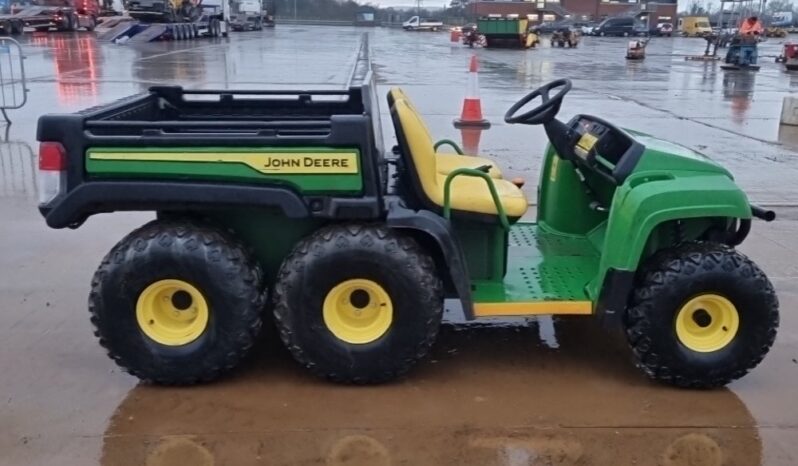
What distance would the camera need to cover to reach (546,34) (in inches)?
2323

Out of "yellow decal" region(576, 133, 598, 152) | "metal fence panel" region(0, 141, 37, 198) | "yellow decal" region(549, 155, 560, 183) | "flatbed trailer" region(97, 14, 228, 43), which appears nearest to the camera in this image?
"yellow decal" region(576, 133, 598, 152)

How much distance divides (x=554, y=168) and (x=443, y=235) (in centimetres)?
129

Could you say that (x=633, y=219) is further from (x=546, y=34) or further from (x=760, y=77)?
(x=546, y=34)

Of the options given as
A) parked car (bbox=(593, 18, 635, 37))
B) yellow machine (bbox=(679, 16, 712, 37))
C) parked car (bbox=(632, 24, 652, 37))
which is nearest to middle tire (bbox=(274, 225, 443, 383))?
parked car (bbox=(593, 18, 635, 37))

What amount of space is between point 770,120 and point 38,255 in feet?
37.9

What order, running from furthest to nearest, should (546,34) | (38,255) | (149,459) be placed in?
(546,34)
(38,255)
(149,459)

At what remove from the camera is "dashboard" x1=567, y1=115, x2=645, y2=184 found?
3666mm

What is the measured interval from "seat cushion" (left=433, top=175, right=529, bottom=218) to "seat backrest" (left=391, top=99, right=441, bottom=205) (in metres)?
0.06

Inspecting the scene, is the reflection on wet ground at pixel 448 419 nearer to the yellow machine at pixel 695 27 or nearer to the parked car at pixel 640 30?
the parked car at pixel 640 30

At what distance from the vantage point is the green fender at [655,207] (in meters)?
3.41

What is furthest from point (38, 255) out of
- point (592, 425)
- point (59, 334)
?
point (592, 425)

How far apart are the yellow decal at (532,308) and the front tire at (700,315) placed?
214 millimetres

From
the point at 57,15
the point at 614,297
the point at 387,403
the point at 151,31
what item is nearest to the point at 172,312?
the point at 387,403

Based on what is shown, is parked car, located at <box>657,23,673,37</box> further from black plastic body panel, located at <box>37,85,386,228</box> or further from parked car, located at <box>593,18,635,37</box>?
black plastic body panel, located at <box>37,85,386,228</box>
